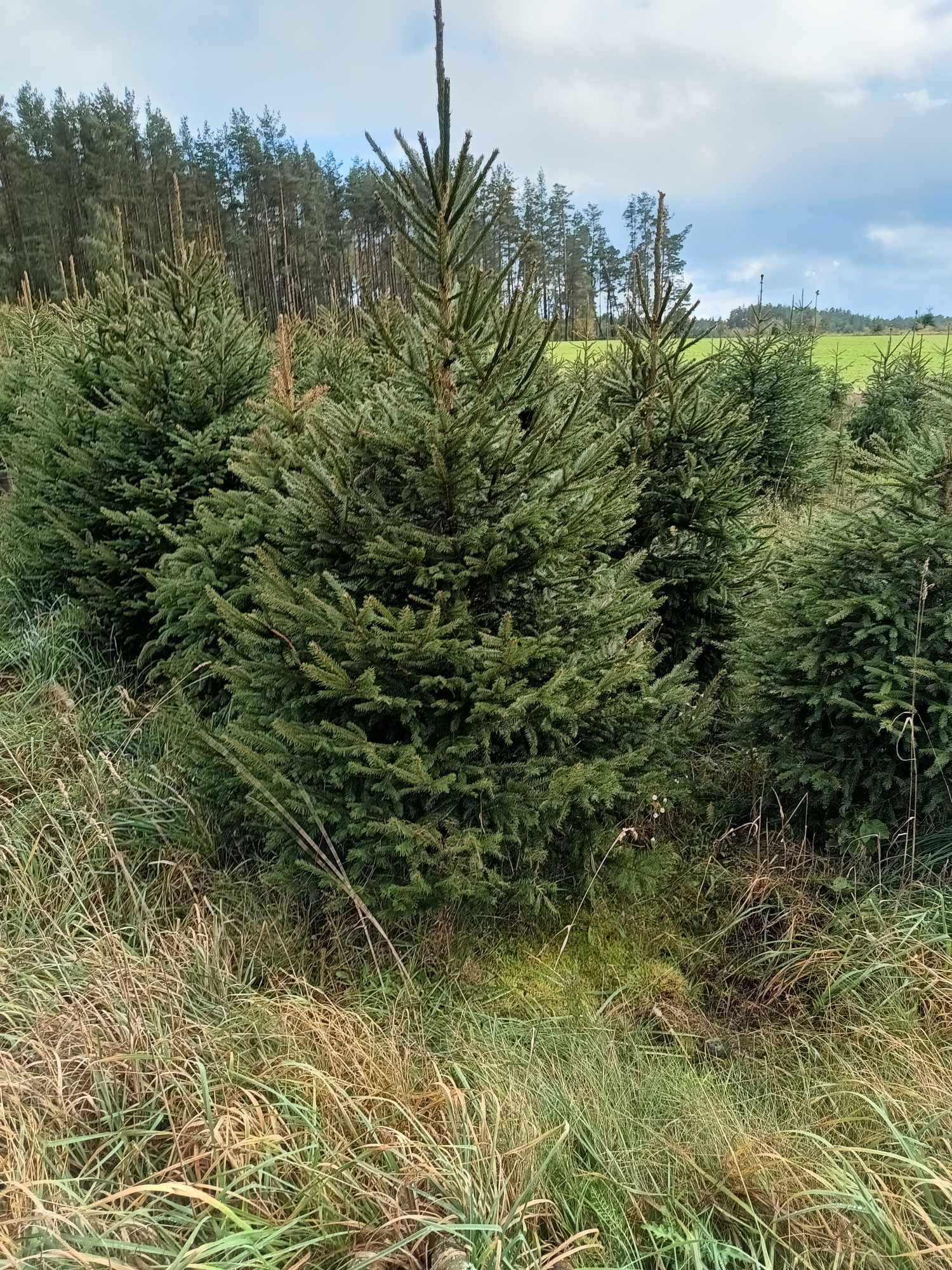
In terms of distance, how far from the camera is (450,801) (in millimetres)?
2918

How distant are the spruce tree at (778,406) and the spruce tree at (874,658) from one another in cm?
658

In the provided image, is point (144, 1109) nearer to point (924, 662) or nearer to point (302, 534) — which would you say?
point (302, 534)

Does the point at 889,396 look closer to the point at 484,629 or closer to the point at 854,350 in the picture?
the point at 484,629

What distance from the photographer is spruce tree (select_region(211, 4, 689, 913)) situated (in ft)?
9.07

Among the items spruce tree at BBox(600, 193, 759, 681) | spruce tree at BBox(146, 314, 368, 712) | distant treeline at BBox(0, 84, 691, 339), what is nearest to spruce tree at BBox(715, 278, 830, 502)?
spruce tree at BBox(600, 193, 759, 681)

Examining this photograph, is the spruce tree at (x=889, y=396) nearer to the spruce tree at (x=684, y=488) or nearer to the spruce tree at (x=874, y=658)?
the spruce tree at (x=684, y=488)

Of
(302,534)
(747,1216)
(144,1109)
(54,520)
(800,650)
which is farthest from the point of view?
(54,520)

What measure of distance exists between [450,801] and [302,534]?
49.6 inches

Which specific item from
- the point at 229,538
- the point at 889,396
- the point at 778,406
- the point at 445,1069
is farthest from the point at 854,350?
the point at 445,1069

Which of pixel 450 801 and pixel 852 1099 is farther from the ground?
pixel 450 801

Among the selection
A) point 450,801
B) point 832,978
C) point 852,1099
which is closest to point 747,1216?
point 852,1099

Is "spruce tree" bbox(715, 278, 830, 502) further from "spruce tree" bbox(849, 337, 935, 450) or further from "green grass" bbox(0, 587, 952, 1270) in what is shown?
"green grass" bbox(0, 587, 952, 1270)

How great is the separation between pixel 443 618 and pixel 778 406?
8.76 m

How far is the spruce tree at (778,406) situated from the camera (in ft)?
32.9
